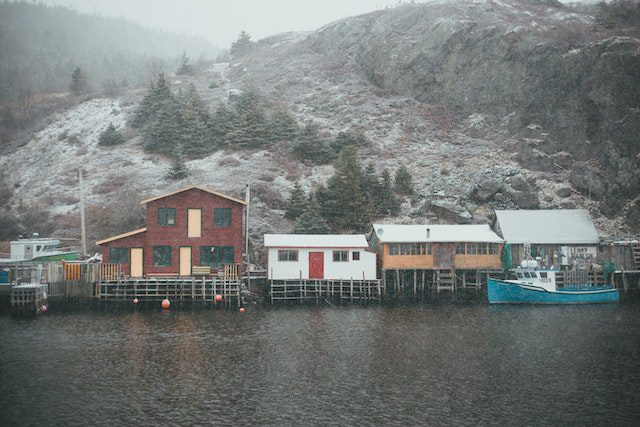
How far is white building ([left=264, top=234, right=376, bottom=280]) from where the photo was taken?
4891cm

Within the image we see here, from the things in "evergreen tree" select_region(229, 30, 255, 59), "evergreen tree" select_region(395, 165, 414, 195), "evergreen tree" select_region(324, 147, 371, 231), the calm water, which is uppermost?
"evergreen tree" select_region(229, 30, 255, 59)

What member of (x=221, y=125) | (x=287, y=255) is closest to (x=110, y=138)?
(x=221, y=125)

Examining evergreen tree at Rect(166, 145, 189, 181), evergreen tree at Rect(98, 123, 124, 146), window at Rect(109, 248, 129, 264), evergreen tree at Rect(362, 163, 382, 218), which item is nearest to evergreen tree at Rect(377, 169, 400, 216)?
evergreen tree at Rect(362, 163, 382, 218)

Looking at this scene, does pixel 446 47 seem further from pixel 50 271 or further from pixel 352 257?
pixel 50 271

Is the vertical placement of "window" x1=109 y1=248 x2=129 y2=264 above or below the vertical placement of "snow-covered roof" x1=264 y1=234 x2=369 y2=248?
below

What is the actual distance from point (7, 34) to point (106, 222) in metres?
144

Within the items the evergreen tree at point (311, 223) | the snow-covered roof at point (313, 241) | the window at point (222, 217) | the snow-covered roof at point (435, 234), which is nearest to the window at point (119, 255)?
the window at point (222, 217)

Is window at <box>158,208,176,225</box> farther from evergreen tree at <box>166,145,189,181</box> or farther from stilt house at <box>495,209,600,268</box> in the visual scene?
stilt house at <box>495,209,600,268</box>

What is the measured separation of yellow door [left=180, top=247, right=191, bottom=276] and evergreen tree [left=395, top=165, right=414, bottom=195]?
1194 inches

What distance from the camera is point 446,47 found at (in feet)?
321

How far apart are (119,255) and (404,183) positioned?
3580 centimetres

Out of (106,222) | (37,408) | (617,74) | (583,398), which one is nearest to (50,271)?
(106,222)

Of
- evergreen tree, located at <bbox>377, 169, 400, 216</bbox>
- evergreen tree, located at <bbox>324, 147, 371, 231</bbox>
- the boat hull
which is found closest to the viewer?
the boat hull

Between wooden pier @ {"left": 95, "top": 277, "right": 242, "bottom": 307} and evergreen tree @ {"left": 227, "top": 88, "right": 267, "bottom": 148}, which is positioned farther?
evergreen tree @ {"left": 227, "top": 88, "right": 267, "bottom": 148}
